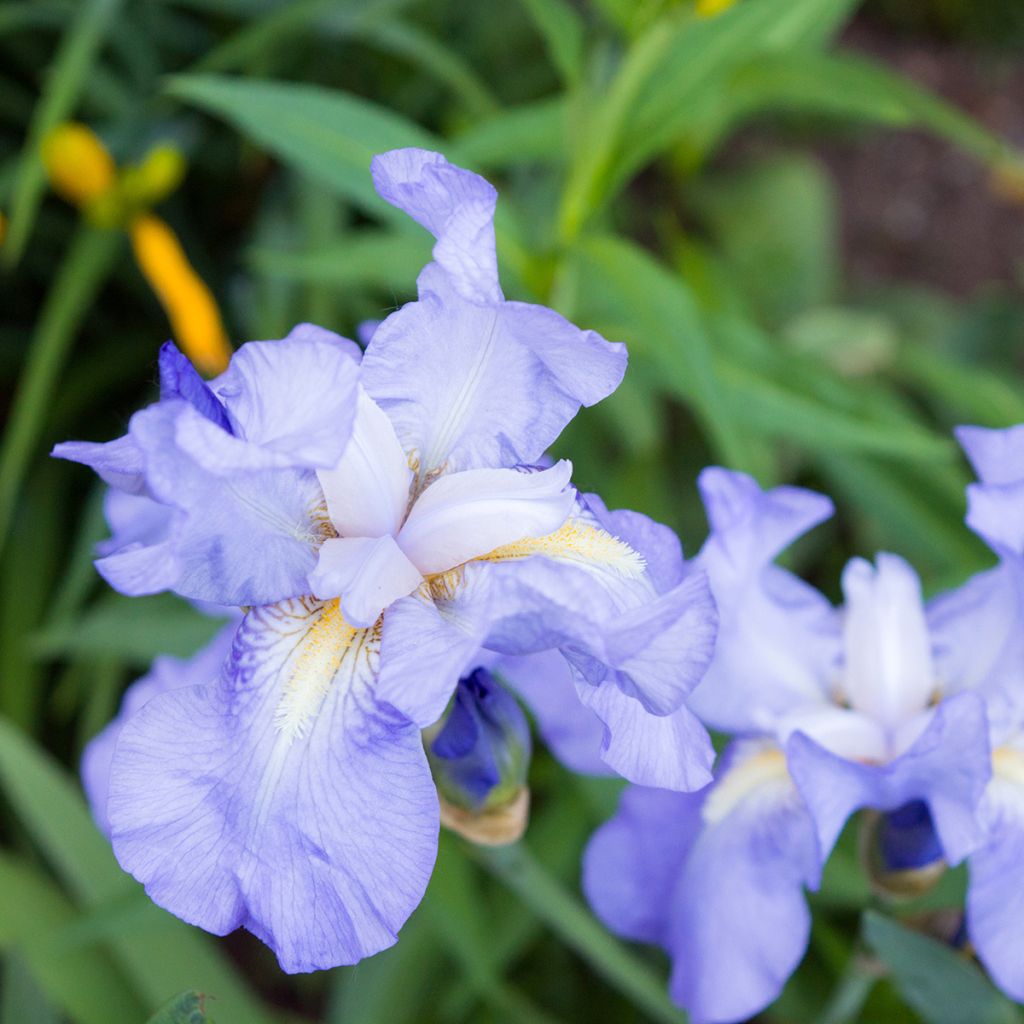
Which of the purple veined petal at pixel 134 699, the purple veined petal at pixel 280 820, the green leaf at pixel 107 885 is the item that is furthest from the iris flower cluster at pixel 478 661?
the green leaf at pixel 107 885

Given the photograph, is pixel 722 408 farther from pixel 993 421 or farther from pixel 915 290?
pixel 915 290

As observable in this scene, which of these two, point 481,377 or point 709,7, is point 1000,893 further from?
point 709,7

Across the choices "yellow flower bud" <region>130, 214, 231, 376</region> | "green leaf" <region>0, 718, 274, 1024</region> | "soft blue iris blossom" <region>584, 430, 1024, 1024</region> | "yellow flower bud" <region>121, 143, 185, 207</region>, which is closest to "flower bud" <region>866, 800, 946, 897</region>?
"soft blue iris blossom" <region>584, 430, 1024, 1024</region>

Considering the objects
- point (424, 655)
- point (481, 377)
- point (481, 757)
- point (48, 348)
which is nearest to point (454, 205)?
point (481, 377)

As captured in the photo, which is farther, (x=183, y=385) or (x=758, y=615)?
(x=758, y=615)

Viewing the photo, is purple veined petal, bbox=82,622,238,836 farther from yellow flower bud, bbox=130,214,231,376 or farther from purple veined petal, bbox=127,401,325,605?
yellow flower bud, bbox=130,214,231,376

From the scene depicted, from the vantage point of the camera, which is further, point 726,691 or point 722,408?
point 722,408

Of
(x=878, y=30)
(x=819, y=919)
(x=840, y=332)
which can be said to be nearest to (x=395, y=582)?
(x=819, y=919)
